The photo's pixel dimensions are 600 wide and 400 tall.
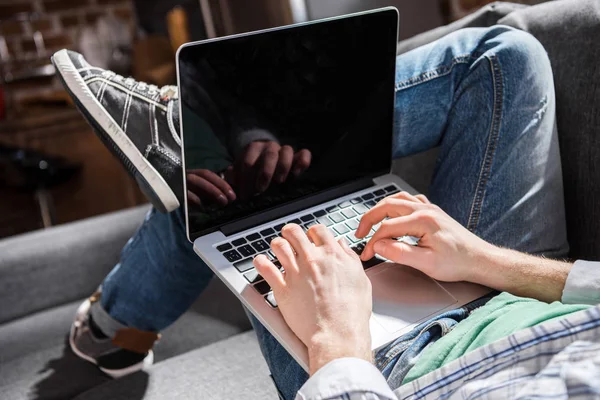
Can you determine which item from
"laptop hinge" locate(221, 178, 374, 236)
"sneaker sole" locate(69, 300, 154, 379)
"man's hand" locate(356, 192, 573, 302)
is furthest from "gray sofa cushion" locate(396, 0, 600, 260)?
"sneaker sole" locate(69, 300, 154, 379)

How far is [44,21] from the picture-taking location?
9.18 feet

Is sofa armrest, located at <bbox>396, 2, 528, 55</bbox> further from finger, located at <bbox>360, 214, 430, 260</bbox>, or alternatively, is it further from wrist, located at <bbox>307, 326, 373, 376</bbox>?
wrist, located at <bbox>307, 326, 373, 376</bbox>

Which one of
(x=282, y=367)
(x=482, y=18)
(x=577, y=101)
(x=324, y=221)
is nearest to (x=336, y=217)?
(x=324, y=221)

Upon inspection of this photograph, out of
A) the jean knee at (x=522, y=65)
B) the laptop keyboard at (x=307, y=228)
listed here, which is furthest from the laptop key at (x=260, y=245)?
the jean knee at (x=522, y=65)

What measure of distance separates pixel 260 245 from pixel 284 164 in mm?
128

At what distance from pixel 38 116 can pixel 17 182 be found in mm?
425

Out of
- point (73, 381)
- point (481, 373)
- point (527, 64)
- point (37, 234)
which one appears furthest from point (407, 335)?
point (37, 234)

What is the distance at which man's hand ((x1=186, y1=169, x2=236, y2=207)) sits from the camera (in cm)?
77

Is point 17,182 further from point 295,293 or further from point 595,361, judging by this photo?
point 595,361

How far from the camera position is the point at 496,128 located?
0.90 m

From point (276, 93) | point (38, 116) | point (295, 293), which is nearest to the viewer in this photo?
point (295, 293)

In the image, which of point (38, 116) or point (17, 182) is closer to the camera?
point (17, 182)

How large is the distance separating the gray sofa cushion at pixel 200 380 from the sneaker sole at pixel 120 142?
282mm

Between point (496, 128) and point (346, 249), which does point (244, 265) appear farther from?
point (496, 128)
